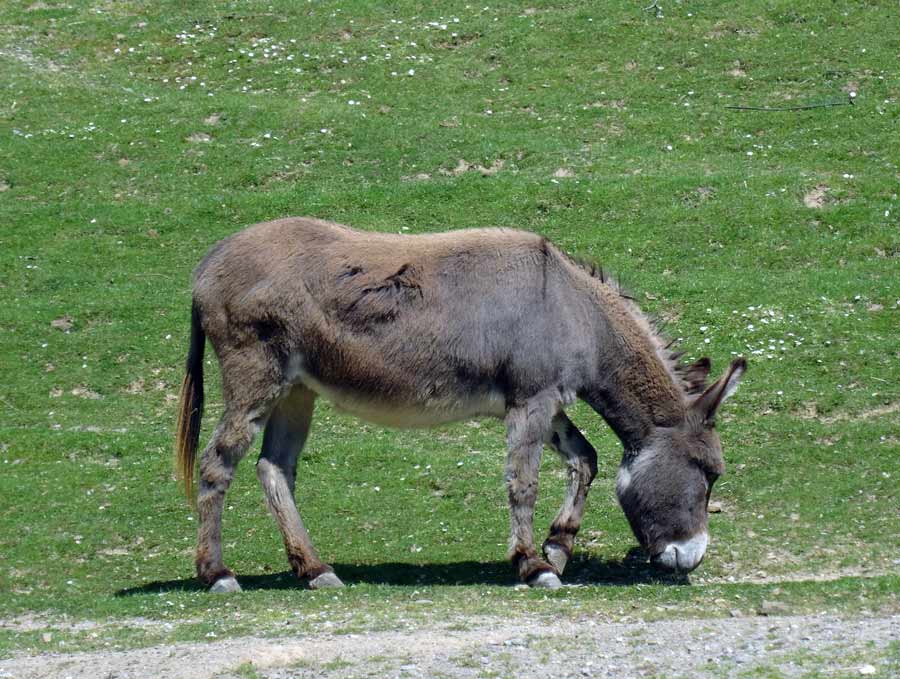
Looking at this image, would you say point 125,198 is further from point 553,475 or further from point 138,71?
point 553,475

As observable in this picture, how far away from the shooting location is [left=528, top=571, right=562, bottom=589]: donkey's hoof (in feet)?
32.6

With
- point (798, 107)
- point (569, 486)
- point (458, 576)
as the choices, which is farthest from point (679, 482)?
point (798, 107)

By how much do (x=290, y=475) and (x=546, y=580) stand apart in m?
2.45

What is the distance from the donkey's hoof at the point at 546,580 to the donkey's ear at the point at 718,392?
1.84m

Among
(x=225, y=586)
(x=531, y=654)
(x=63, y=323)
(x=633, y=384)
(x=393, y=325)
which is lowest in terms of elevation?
(x=63, y=323)

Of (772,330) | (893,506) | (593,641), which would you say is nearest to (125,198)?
(772,330)

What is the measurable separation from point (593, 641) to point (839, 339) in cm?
911

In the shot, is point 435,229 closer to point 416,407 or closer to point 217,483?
point 416,407

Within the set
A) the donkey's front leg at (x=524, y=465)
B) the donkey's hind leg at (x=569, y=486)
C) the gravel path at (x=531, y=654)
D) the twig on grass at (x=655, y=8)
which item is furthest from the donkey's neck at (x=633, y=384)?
the twig on grass at (x=655, y=8)

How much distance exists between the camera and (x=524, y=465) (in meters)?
10.3

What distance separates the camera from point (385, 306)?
1039 cm

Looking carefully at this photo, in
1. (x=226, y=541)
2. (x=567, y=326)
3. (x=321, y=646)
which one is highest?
(x=567, y=326)

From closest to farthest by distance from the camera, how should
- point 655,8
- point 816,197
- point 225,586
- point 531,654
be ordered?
point 531,654, point 225,586, point 816,197, point 655,8

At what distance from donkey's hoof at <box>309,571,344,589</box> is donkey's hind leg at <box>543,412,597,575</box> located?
1.82m
